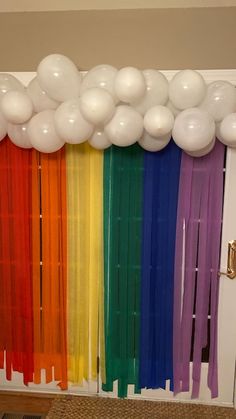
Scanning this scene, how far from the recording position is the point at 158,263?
7.05 feet

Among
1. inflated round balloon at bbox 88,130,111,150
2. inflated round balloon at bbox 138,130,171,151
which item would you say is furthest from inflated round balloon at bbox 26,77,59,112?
inflated round balloon at bbox 138,130,171,151

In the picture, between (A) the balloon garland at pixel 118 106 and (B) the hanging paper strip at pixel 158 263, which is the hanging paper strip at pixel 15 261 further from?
(B) the hanging paper strip at pixel 158 263

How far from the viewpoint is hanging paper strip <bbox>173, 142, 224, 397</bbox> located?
2.04 metres

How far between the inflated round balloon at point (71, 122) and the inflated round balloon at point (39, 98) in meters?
0.13

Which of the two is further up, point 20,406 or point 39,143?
point 39,143

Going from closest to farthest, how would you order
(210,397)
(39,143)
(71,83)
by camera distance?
(71,83), (39,143), (210,397)

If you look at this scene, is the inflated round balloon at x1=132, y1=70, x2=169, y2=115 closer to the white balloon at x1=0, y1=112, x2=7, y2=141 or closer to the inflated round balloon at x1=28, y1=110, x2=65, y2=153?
the inflated round balloon at x1=28, y1=110, x2=65, y2=153

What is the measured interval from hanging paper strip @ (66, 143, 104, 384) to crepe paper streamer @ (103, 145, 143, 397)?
Answer: 0.05 m

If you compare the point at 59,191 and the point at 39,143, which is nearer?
the point at 39,143

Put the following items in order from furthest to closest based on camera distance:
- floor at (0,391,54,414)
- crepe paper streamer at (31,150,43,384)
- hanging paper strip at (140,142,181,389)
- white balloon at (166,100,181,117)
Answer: floor at (0,391,54,414), crepe paper streamer at (31,150,43,384), hanging paper strip at (140,142,181,389), white balloon at (166,100,181,117)

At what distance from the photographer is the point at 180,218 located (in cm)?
208

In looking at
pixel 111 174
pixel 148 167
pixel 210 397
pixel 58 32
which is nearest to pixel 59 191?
pixel 111 174

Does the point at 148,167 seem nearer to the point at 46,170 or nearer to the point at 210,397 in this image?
the point at 46,170

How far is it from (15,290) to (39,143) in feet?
3.44
